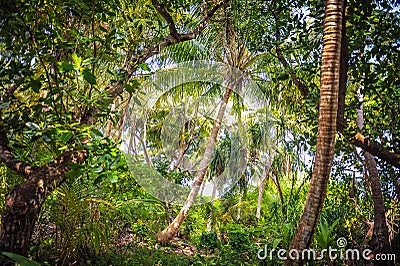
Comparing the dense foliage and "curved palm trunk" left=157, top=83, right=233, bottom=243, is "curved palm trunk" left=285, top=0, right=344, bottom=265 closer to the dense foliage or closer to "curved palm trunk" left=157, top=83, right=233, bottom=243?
the dense foliage

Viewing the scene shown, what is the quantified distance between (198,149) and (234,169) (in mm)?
1164

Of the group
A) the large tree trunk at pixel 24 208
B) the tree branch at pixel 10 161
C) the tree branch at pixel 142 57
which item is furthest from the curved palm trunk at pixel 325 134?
the tree branch at pixel 10 161

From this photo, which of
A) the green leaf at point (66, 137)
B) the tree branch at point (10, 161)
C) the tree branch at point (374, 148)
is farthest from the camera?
→ the tree branch at point (374, 148)

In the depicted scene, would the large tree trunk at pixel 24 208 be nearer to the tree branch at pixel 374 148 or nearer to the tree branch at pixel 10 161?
the tree branch at pixel 10 161

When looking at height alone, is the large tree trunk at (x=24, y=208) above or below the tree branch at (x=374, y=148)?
below

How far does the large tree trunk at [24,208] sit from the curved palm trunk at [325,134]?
62.2 inches

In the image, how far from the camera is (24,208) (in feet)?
7.82

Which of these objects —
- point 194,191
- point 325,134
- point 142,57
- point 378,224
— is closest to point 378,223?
point 378,224

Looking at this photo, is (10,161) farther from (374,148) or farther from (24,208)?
(374,148)

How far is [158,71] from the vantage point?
6113 mm

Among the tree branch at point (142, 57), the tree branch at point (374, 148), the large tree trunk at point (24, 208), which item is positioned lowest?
the large tree trunk at point (24, 208)

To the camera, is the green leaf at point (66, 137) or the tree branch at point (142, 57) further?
the tree branch at point (142, 57)

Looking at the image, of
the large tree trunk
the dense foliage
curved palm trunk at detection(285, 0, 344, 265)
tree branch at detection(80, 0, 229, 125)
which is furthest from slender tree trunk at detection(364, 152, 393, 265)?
the large tree trunk

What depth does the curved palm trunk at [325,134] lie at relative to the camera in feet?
7.28
